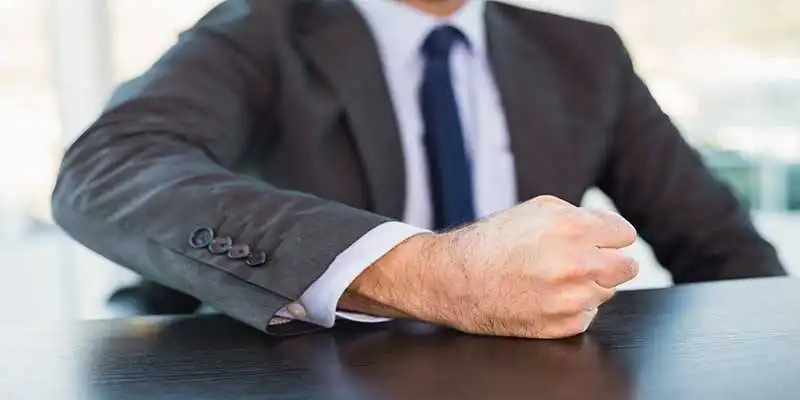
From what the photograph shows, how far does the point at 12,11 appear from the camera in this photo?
1772 millimetres

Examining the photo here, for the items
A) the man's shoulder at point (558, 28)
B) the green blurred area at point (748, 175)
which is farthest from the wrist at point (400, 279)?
the green blurred area at point (748, 175)

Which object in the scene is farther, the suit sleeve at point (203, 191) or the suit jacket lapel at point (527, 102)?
the suit jacket lapel at point (527, 102)

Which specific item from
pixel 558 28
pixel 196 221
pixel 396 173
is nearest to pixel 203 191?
pixel 196 221

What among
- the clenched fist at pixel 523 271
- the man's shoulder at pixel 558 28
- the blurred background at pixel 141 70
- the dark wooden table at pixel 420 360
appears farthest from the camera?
the blurred background at pixel 141 70

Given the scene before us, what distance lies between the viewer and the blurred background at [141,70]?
1.79 metres

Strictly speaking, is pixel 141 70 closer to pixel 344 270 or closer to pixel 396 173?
pixel 396 173

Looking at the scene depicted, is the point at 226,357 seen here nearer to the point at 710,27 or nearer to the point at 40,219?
the point at 40,219

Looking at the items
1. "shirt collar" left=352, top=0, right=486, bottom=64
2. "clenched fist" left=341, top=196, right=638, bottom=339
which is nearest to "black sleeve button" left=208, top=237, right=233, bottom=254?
"clenched fist" left=341, top=196, right=638, bottom=339

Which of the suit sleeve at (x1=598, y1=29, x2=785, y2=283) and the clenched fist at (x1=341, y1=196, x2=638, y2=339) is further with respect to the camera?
the suit sleeve at (x1=598, y1=29, x2=785, y2=283)

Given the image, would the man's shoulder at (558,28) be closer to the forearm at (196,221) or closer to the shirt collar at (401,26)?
the shirt collar at (401,26)

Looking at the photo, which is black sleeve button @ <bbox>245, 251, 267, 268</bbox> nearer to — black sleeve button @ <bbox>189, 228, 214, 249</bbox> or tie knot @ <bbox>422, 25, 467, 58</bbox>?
black sleeve button @ <bbox>189, 228, 214, 249</bbox>

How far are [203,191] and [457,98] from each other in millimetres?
465

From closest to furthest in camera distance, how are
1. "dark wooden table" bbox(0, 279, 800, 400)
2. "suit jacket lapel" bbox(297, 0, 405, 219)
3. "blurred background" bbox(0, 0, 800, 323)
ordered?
"dark wooden table" bbox(0, 279, 800, 400) < "suit jacket lapel" bbox(297, 0, 405, 219) < "blurred background" bbox(0, 0, 800, 323)

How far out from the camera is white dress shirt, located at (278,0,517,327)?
3.63 ft
